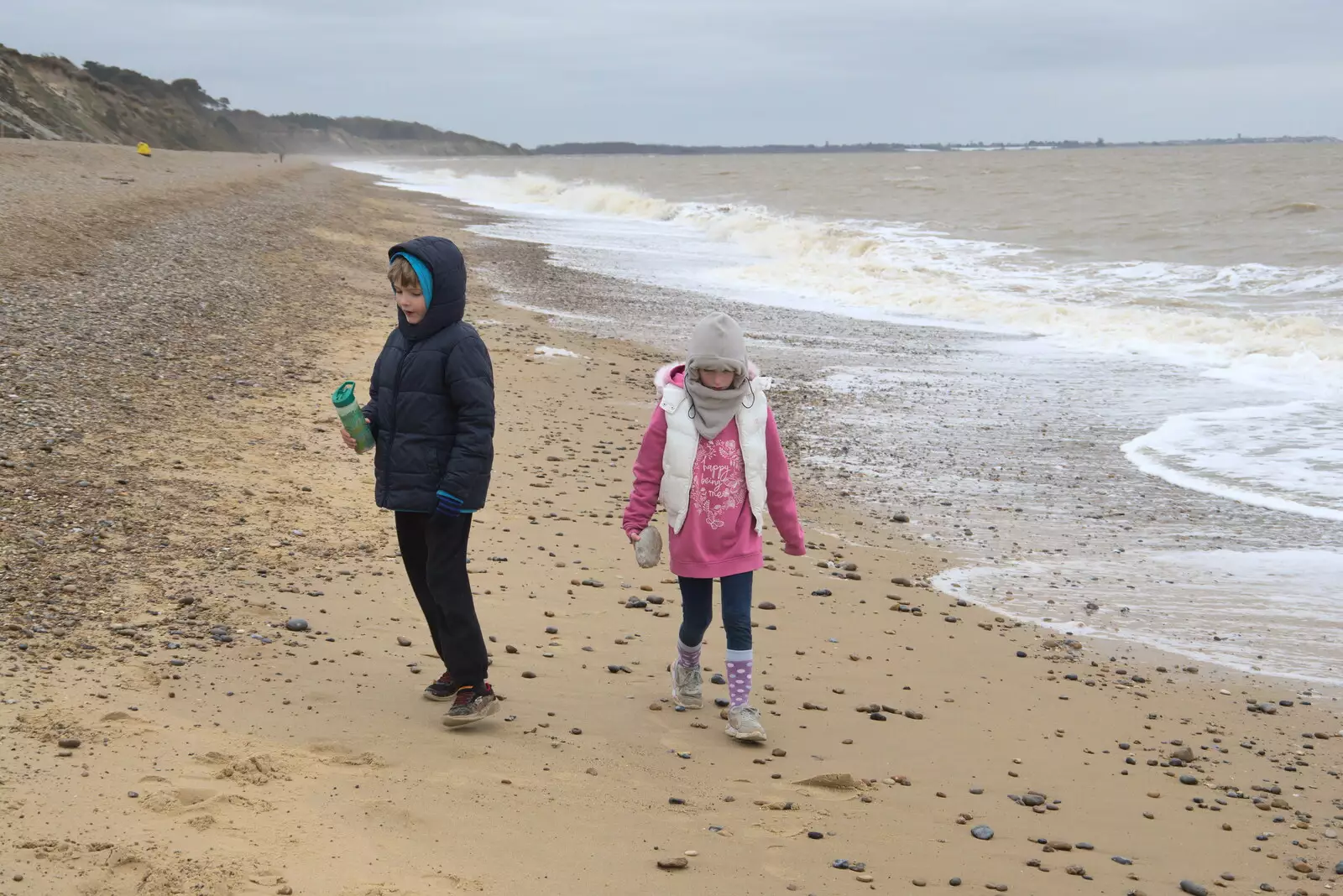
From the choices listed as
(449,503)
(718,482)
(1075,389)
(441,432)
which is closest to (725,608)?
(718,482)

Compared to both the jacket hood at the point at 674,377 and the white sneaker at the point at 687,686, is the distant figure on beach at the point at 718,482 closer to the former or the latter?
the jacket hood at the point at 674,377

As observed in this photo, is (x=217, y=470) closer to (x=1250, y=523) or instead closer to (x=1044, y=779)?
(x=1044, y=779)

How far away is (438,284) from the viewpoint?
452 cm

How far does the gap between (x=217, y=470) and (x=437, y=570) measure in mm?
3426

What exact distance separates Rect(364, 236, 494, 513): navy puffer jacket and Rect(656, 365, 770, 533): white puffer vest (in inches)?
28.3

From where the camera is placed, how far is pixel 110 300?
39.0 ft

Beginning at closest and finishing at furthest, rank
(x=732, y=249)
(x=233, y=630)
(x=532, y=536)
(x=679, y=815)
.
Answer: (x=679, y=815)
(x=233, y=630)
(x=532, y=536)
(x=732, y=249)

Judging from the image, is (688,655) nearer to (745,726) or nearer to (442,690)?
(745,726)

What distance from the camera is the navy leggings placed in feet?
16.0

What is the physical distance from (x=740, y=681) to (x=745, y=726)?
0.58 feet

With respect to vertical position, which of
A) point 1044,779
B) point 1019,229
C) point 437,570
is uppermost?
point 1019,229

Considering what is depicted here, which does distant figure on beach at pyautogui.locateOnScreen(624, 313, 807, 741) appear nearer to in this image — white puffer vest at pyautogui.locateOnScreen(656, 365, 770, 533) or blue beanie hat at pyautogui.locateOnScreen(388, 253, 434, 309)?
white puffer vest at pyautogui.locateOnScreen(656, 365, 770, 533)

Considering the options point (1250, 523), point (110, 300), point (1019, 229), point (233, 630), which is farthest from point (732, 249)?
point (233, 630)

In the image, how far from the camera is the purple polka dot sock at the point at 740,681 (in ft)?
15.9
